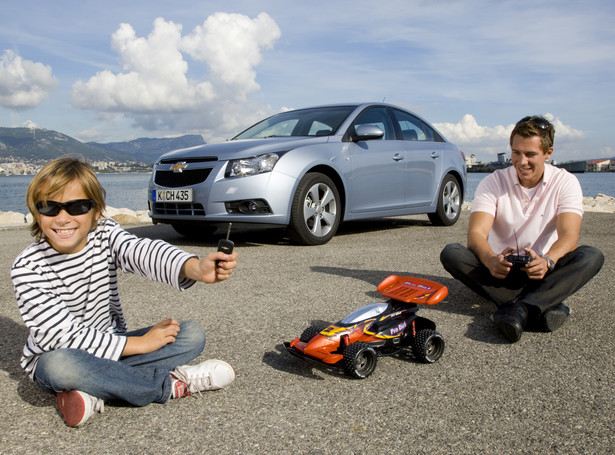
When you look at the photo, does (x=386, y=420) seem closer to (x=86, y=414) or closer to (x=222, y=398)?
(x=222, y=398)

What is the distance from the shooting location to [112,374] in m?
2.11

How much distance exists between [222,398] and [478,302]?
7.30 ft

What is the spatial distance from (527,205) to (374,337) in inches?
64.7

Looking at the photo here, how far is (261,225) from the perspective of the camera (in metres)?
6.12

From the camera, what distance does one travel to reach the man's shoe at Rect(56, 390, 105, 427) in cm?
204

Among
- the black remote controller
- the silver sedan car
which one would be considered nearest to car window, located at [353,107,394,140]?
the silver sedan car

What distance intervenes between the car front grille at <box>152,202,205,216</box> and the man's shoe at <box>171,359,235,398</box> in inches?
156

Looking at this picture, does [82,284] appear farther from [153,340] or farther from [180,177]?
[180,177]

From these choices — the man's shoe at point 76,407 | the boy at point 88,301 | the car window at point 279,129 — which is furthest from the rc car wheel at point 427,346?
the car window at point 279,129

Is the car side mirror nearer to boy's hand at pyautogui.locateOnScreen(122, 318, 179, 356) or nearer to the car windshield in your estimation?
the car windshield

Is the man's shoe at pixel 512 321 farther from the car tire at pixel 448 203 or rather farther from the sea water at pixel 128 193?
the car tire at pixel 448 203

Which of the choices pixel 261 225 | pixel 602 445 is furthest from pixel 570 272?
pixel 261 225

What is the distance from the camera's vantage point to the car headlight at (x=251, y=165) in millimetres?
6027

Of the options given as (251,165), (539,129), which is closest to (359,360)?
(539,129)
